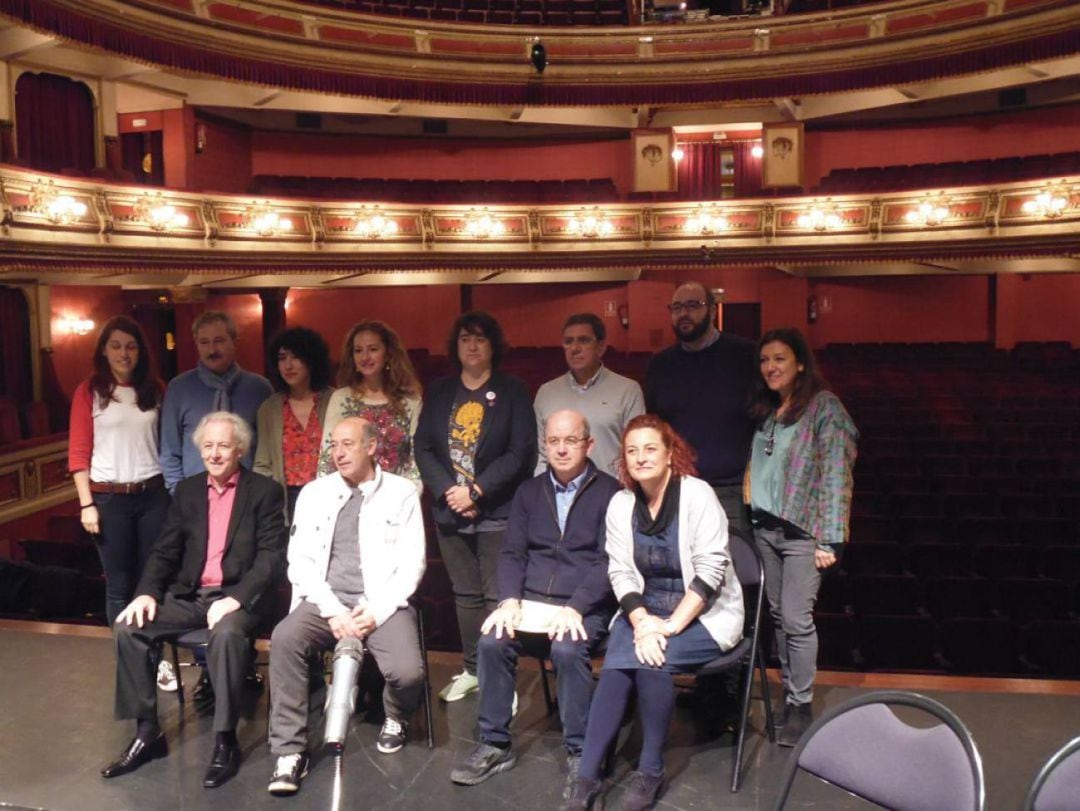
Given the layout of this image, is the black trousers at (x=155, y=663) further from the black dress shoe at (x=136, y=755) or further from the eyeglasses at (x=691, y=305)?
the eyeglasses at (x=691, y=305)

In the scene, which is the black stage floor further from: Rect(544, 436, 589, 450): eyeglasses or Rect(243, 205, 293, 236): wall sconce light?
Rect(243, 205, 293, 236): wall sconce light

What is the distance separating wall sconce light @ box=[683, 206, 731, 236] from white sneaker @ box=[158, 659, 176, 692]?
1078 centimetres

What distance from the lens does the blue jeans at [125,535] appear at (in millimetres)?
3426

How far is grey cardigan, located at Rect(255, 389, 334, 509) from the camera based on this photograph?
336 centimetres

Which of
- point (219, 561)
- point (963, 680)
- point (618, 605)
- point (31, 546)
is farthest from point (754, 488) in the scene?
point (31, 546)

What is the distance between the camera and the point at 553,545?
291 centimetres

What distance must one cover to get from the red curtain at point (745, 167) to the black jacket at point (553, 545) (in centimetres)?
1278

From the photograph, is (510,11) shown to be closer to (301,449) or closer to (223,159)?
(223,159)

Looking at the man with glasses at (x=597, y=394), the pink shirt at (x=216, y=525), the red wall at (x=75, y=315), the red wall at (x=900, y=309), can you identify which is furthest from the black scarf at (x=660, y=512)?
the red wall at (x=900, y=309)

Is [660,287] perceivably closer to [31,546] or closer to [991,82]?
[991,82]

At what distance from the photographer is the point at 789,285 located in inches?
565

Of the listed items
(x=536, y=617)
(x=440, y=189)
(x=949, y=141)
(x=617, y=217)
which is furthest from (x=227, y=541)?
(x=949, y=141)

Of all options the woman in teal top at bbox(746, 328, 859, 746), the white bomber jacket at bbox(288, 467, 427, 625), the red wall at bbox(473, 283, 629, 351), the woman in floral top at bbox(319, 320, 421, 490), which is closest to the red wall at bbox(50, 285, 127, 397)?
the red wall at bbox(473, 283, 629, 351)

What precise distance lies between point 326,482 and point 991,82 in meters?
12.2
